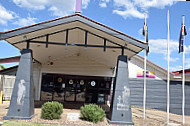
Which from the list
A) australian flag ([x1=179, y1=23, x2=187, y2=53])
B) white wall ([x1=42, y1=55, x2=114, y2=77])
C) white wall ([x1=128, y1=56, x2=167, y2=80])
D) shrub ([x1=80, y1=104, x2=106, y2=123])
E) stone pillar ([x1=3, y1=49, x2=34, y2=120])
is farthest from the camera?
white wall ([x1=42, y1=55, x2=114, y2=77])

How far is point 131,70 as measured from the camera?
17.1 metres

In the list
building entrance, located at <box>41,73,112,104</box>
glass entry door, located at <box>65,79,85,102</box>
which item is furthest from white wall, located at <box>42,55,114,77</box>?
glass entry door, located at <box>65,79,85,102</box>

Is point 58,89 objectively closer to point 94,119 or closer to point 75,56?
point 75,56

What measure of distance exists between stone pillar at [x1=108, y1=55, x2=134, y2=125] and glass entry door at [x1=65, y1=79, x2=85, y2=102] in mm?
8224

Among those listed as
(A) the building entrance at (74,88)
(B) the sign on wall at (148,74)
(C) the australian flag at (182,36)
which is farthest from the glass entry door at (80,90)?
(C) the australian flag at (182,36)

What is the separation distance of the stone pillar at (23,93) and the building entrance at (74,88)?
7.76 metres

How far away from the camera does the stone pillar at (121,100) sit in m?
8.92

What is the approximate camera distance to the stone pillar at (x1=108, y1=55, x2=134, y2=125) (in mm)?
8922

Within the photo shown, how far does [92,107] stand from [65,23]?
409 centimetres

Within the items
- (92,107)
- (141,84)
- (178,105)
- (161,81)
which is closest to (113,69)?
(141,84)

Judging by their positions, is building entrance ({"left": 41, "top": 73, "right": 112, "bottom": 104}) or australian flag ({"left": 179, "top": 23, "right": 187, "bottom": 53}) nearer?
australian flag ({"left": 179, "top": 23, "right": 187, "bottom": 53})

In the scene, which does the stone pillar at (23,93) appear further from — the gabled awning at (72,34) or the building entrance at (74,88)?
the building entrance at (74,88)

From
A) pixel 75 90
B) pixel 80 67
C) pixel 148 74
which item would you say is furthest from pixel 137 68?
pixel 75 90

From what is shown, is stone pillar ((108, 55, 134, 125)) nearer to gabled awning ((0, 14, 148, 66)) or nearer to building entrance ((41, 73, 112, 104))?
gabled awning ((0, 14, 148, 66))
